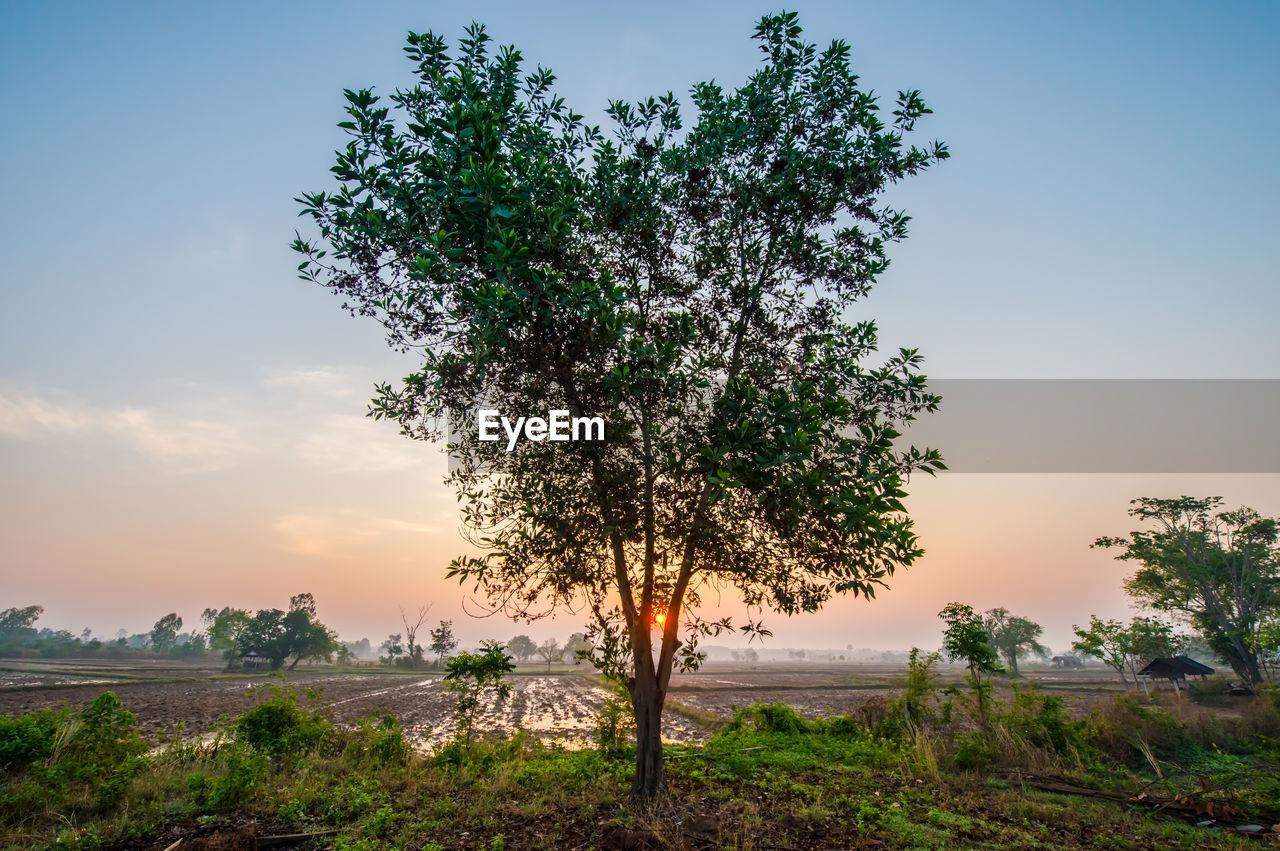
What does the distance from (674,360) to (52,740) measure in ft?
46.8

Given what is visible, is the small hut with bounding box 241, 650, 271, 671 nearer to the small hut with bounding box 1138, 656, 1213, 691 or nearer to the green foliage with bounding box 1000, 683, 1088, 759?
the green foliage with bounding box 1000, 683, 1088, 759

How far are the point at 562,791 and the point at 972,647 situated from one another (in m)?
14.1

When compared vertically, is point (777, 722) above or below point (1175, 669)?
above

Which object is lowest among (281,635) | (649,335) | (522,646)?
(522,646)

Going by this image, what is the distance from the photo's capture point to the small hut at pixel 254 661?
77.4 meters

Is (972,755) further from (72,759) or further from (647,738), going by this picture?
(72,759)

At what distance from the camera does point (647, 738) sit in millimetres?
10195

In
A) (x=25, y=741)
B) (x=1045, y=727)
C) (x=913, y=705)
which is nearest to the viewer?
(x=25, y=741)

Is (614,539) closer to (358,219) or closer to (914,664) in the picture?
(358,219)

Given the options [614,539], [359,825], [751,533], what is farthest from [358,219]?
[359,825]

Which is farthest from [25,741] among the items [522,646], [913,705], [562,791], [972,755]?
[522,646]

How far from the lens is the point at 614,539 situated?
32.2ft

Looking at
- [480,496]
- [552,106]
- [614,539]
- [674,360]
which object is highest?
[552,106]

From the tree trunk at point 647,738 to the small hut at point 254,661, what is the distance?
302 feet
